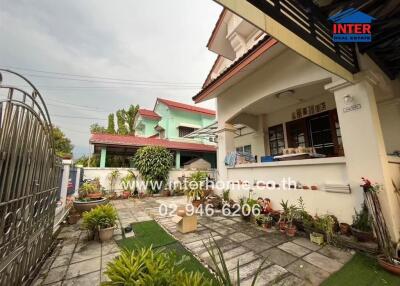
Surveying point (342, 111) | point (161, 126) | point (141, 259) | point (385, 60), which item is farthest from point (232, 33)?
point (161, 126)

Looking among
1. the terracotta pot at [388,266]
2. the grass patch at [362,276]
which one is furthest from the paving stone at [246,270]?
the terracotta pot at [388,266]

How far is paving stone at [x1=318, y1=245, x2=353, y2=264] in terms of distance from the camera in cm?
311

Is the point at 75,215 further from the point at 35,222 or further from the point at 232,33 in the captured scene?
the point at 232,33

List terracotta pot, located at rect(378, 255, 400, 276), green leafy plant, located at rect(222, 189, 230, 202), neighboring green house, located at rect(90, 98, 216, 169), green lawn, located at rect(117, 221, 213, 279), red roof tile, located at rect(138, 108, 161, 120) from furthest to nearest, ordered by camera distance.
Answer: red roof tile, located at rect(138, 108, 161, 120), neighboring green house, located at rect(90, 98, 216, 169), green leafy plant, located at rect(222, 189, 230, 202), green lawn, located at rect(117, 221, 213, 279), terracotta pot, located at rect(378, 255, 400, 276)

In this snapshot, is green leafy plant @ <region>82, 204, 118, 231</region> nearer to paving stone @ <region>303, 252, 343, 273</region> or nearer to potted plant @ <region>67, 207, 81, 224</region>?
potted plant @ <region>67, 207, 81, 224</region>

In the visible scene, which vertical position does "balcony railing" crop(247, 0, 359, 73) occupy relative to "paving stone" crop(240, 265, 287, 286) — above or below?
above

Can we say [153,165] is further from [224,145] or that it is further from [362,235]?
[362,235]

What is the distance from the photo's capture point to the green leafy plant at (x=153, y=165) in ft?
34.4

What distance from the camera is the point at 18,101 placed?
2.17m

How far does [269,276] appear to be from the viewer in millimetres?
2666

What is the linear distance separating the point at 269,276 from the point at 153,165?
869 centimetres

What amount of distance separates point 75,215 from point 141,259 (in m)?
4.58

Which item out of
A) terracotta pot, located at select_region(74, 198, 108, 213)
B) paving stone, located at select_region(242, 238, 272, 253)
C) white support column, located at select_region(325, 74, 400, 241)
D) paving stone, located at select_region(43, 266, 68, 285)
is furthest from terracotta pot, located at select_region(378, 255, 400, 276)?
terracotta pot, located at select_region(74, 198, 108, 213)

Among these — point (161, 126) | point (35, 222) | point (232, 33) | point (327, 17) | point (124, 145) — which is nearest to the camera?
point (35, 222)
